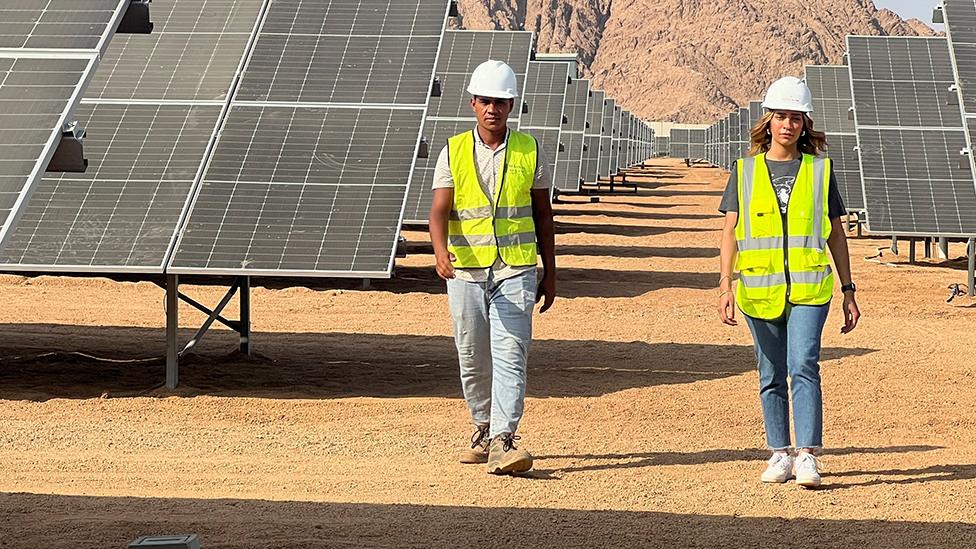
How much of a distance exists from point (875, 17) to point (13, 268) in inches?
6656

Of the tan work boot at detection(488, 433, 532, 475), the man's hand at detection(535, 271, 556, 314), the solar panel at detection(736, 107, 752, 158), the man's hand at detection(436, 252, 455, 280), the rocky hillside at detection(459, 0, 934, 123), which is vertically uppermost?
the rocky hillside at detection(459, 0, 934, 123)

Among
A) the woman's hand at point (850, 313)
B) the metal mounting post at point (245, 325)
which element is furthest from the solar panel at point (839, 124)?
the woman's hand at point (850, 313)

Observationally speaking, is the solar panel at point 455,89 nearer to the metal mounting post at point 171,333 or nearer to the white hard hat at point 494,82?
the metal mounting post at point 171,333

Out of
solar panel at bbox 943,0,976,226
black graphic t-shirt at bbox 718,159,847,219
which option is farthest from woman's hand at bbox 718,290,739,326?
solar panel at bbox 943,0,976,226

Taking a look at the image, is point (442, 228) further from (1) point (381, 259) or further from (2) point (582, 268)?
(2) point (582, 268)

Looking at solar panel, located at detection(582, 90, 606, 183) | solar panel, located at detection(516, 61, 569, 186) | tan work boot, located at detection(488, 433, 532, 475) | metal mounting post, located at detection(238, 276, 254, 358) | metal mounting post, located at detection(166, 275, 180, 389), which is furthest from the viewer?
solar panel, located at detection(582, 90, 606, 183)

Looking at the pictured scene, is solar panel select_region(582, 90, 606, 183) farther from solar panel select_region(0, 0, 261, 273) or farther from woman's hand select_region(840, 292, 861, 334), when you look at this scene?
woman's hand select_region(840, 292, 861, 334)

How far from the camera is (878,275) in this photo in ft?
66.8

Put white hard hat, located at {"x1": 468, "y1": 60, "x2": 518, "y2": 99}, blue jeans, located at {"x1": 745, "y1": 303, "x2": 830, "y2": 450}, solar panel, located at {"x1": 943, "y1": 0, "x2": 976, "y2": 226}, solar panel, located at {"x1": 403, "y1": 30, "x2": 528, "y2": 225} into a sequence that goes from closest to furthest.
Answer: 1. blue jeans, located at {"x1": 745, "y1": 303, "x2": 830, "y2": 450}
2. white hard hat, located at {"x1": 468, "y1": 60, "x2": 518, "y2": 99}
3. solar panel, located at {"x1": 943, "y1": 0, "x2": 976, "y2": 226}
4. solar panel, located at {"x1": 403, "y1": 30, "x2": 528, "y2": 225}

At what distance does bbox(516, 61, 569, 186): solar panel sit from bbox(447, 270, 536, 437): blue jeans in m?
23.3

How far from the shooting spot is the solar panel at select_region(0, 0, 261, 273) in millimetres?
10156

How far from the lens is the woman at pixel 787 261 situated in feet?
24.5

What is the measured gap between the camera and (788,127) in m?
7.52

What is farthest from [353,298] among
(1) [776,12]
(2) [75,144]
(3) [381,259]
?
(1) [776,12]
